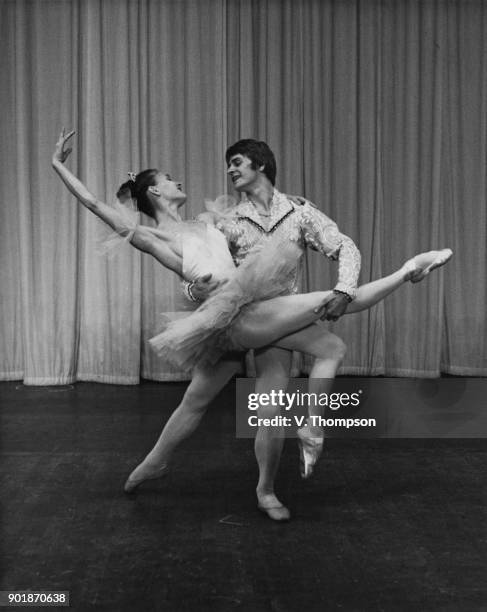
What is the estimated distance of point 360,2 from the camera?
211 inches

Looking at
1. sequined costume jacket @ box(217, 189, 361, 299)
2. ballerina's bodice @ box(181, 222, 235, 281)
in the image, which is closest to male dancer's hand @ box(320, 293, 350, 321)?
sequined costume jacket @ box(217, 189, 361, 299)

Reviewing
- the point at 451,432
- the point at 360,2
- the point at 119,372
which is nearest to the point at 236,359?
the point at 451,432

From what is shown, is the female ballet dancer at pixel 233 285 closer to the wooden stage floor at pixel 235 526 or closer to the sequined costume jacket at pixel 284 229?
the sequined costume jacket at pixel 284 229

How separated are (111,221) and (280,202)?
0.61 meters

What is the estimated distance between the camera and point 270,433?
280 centimetres

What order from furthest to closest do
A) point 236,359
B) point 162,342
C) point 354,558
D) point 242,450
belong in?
point 242,450, point 236,359, point 162,342, point 354,558

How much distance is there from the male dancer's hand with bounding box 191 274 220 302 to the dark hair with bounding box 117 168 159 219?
1.33ft

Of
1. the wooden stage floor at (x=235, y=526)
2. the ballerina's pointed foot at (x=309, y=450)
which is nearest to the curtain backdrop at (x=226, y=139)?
the wooden stage floor at (x=235, y=526)

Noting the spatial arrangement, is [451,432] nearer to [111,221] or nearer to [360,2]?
[111,221]

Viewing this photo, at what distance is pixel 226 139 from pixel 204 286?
2801 mm

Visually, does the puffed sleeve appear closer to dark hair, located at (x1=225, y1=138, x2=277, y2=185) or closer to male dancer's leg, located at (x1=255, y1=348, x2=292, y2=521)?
dark hair, located at (x1=225, y1=138, x2=277, y2=185)

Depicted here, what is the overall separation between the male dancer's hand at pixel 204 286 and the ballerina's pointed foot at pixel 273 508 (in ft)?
2.46

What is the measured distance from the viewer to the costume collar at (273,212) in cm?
282

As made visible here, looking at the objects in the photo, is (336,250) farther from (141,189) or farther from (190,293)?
(141,189)
